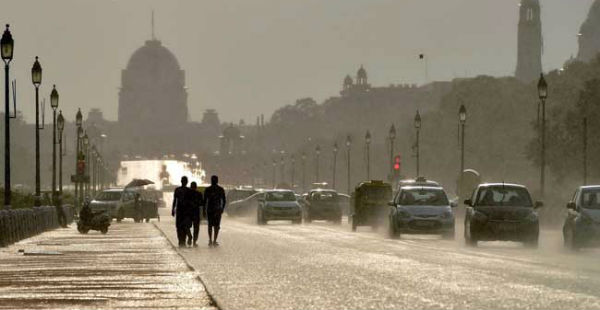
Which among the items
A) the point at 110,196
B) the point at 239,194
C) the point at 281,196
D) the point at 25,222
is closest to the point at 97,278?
the point at 25,222

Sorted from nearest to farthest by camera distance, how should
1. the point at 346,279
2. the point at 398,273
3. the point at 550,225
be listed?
the point at 346,279 → the point at 398,273 → the point at 550,225

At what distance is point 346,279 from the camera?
23.6 metres

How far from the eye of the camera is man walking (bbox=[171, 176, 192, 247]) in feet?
128

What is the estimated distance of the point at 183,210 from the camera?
39.4 meters

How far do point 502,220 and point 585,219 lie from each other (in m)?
3.98

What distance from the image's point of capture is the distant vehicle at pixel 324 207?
73625 millimetres

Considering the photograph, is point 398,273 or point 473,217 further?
point 473,217

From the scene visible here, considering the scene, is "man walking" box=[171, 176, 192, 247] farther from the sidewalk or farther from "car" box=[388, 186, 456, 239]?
"car" box=[388, 186, 456, 239]

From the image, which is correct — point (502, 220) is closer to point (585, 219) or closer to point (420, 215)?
point (585, 219)

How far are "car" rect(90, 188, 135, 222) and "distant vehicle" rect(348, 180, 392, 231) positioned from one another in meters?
19.6

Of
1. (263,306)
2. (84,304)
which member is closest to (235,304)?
(263,306)

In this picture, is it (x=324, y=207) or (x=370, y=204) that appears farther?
(x=324, y=207)

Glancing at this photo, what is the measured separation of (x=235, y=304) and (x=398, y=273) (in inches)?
275

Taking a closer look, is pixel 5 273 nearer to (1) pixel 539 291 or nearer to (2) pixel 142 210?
(1) pixel 539 291
